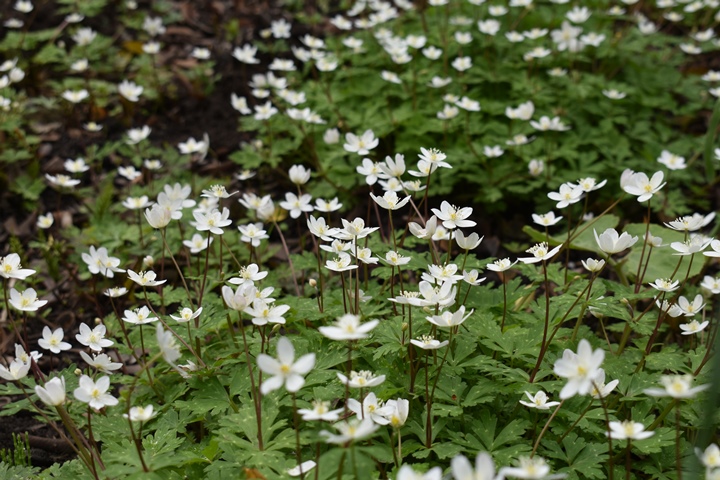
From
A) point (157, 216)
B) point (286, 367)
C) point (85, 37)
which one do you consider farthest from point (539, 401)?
point (85, 37)

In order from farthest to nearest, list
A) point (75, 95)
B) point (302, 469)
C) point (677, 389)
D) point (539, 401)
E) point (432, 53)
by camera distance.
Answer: point (75, 95), point (432, 53), point (539, 401), point (302, 469), point (677, 389)

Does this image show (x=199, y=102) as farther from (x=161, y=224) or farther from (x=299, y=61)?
(x=161, y=224)

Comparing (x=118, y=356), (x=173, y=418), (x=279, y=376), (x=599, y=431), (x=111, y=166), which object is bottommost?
(x=111, y=166)

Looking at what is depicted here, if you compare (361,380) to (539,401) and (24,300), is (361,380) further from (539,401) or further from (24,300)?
(24,300)

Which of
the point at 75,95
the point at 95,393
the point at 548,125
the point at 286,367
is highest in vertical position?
the point at 286,367

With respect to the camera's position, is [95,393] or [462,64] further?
[462,64]

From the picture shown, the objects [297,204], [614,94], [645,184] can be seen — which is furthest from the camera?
[614,94]

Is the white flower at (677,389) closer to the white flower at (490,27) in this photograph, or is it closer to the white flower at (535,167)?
the white flower at (535,167)

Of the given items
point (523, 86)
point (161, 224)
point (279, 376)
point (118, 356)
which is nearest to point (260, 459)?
point (279, 376)
